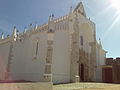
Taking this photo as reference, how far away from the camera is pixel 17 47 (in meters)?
27.6

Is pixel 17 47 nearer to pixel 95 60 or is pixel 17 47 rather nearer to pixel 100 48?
pixel 95 60

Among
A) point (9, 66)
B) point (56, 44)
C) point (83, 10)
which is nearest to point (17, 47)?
point (9, 66)

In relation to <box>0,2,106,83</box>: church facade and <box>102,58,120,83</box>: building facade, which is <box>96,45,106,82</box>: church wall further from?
<box>102,58,120,83</box>: building facade

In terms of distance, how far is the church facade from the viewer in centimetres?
2111

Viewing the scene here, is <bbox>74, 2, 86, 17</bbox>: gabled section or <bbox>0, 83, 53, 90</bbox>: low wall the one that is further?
<bbox>74, 2, 86, 17</bbox>: gabled section

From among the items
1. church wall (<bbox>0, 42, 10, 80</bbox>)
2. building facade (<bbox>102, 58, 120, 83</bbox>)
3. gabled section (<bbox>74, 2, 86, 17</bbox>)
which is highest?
gabled section (<bbox>74, 2, 86, 17</bbox>)

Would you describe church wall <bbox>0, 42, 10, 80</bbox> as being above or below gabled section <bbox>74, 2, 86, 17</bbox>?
below

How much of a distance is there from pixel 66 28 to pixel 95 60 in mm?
9477

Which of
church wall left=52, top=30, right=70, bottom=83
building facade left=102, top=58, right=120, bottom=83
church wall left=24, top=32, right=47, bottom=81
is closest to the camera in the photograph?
church wall left=52, top=30, right=70, bottom=83

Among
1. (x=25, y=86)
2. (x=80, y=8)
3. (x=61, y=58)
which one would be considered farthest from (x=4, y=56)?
(x=25, y=86)

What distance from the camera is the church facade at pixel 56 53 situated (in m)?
21.1

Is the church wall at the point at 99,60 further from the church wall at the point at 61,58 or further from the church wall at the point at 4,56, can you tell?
the church wall at the point at 4,56

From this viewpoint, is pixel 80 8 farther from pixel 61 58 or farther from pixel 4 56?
pixel 4 56

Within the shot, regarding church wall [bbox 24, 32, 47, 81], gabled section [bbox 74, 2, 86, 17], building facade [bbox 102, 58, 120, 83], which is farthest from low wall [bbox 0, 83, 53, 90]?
building facade [bbox 102, 58, 120, 83]
